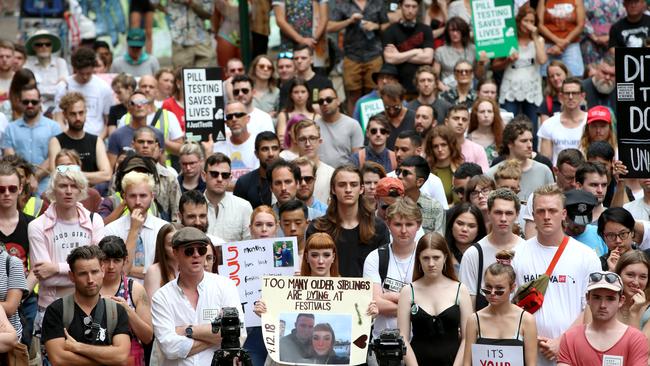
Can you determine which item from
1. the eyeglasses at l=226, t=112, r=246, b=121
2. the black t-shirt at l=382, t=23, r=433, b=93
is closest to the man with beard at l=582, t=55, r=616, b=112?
the black t-shirt at l=382, t=23, r=433, b=93

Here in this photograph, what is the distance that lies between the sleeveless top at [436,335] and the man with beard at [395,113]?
579 cm

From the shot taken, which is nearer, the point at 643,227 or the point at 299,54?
the point at 643,227

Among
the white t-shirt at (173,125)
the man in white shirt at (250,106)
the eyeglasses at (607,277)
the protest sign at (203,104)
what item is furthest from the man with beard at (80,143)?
the eyeglasses at (607,277)

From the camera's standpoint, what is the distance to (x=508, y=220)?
12.2 meters

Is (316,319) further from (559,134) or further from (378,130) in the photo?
(559,134)

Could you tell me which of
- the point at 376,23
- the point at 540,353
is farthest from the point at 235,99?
the point at 540,353

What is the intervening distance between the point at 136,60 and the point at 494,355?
10.9 meters

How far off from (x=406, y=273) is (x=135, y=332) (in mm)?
2127

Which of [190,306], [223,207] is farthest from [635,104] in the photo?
[223,207]

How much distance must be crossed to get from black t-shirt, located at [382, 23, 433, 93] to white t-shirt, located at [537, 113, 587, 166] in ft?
9.35

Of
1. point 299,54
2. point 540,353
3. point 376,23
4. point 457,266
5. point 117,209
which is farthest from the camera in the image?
point 376,23

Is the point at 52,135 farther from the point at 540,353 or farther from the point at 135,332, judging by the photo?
the point at 540,353

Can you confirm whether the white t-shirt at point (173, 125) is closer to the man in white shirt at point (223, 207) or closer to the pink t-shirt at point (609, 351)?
the man in white shirt at point (223, 207)

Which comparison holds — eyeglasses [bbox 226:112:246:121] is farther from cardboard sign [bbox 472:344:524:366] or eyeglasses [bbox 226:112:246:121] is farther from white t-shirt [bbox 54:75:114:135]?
cardboard sign [bbox 472:344:524:366]
